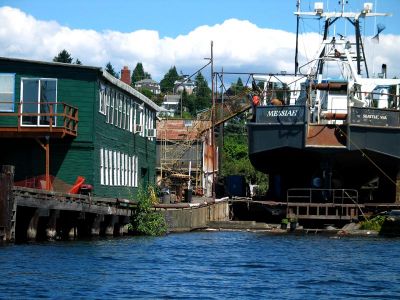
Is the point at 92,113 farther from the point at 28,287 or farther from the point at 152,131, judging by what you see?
the point at 28,287

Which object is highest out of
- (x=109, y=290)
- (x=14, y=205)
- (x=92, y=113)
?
(x=92, y=113)

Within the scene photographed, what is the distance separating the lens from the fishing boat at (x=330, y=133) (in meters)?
36.4

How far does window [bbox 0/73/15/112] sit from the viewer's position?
32562mm

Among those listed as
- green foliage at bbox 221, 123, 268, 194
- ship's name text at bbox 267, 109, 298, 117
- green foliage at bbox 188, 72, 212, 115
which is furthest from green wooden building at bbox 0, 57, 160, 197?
green foliage at bbox 188, 72, 212, 115

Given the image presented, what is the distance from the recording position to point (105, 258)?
22.5m

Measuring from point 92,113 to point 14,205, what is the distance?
9.91 metres

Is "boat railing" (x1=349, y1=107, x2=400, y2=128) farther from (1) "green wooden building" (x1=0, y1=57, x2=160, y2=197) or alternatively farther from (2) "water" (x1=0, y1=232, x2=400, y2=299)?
(1) "green wooden building" (x1=0, y1=57, x2=160, y2=197)

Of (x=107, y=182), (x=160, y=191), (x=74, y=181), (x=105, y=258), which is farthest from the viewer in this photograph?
(x=160, y=191)

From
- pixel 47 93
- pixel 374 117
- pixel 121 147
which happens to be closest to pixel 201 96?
pixel 121 147

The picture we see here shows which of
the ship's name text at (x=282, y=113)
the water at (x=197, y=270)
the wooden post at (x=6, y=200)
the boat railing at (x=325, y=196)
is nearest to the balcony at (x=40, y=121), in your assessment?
the water at (x=197, y=270)

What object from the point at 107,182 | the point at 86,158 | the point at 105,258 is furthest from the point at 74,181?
the point at 105,258

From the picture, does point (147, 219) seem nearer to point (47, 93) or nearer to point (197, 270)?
point (47, 93)

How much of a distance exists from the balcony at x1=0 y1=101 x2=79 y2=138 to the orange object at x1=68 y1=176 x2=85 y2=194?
155cm

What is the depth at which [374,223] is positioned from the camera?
116 ft
